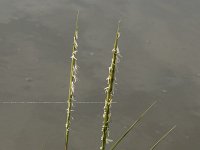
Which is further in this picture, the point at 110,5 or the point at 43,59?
the point at 110,5

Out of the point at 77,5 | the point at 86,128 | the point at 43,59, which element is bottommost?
the point at 86,128

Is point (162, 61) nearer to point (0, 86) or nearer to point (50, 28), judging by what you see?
point (50, 28)

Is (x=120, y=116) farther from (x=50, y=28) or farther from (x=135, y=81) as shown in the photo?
(x=50, y=28)

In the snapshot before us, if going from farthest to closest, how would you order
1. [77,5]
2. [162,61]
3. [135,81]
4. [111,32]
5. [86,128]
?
1. [77,5]
2. [111,32]
3. [162,61]
4. [135,81]
5. [86,128]

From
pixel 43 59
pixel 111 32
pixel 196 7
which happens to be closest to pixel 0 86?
pixel 43 59

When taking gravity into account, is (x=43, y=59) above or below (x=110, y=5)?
below

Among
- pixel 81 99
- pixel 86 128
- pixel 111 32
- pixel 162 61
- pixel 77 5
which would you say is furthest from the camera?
pixel 77 5
